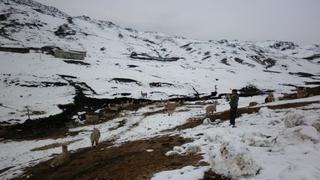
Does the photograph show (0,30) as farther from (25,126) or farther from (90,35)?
→ (25,126)

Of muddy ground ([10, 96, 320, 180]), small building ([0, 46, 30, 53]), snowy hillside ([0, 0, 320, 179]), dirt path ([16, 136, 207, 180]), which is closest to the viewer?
snowy hillside ([0, 0, 320, 179])

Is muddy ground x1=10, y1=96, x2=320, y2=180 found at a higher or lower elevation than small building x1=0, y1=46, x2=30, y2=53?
lower

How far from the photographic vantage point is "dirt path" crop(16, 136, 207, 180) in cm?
1148

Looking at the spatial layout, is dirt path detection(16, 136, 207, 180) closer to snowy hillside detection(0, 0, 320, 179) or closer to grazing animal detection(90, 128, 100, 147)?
snowy hillside detection(0, 0, 320, 179)

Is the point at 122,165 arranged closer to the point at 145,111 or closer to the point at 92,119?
the point at 92,119

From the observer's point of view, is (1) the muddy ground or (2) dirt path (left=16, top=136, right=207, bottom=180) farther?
(2) dirt path (left=16, top=136, right=207, bottom=180)

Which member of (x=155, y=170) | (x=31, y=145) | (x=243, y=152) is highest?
(x=243, y=152)

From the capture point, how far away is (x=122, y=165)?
1309cm

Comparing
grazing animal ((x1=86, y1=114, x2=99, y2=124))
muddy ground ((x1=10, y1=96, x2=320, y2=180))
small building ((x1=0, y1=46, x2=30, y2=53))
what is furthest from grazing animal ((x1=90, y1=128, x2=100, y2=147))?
small building ((x1=0, y1=46, x2=30, y2=53))

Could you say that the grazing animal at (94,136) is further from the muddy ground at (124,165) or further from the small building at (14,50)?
the small building at (14,50)

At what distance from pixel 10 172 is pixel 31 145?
10736 millimetres

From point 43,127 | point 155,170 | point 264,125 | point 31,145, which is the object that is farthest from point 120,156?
point 43,127

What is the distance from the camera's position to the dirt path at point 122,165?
11477 mm

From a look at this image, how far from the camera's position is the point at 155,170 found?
11219mm
